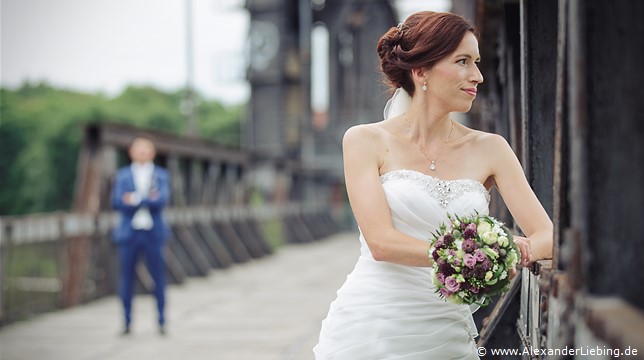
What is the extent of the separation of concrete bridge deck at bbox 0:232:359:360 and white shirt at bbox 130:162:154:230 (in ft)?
3.51

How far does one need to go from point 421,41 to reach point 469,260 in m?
0.78

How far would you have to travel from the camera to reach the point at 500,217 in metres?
6.23

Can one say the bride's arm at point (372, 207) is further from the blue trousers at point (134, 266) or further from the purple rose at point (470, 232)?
the blue trousers at point (134, 266)

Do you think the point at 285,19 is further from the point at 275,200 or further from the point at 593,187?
the point at 593,187

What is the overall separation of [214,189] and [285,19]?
1773 centimetres

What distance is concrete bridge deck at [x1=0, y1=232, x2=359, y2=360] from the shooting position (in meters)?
8.05

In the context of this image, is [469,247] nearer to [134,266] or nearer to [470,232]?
[470,232]

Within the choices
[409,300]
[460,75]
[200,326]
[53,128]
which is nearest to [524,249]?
[409,300]

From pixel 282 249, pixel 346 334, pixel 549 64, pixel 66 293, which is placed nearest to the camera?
pixel 346 334

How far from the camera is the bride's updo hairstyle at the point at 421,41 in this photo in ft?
10.0

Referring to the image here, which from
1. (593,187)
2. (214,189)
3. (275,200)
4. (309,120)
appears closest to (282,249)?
(275,200)

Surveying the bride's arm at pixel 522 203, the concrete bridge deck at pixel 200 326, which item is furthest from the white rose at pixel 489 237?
the concrete bridge deck at pixel 200 326

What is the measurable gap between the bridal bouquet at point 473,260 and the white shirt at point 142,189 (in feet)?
22.4

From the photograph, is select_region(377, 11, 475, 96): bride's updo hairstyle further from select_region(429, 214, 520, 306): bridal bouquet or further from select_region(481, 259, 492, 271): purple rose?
select_region(481, 259, 492, 271): purple rose
